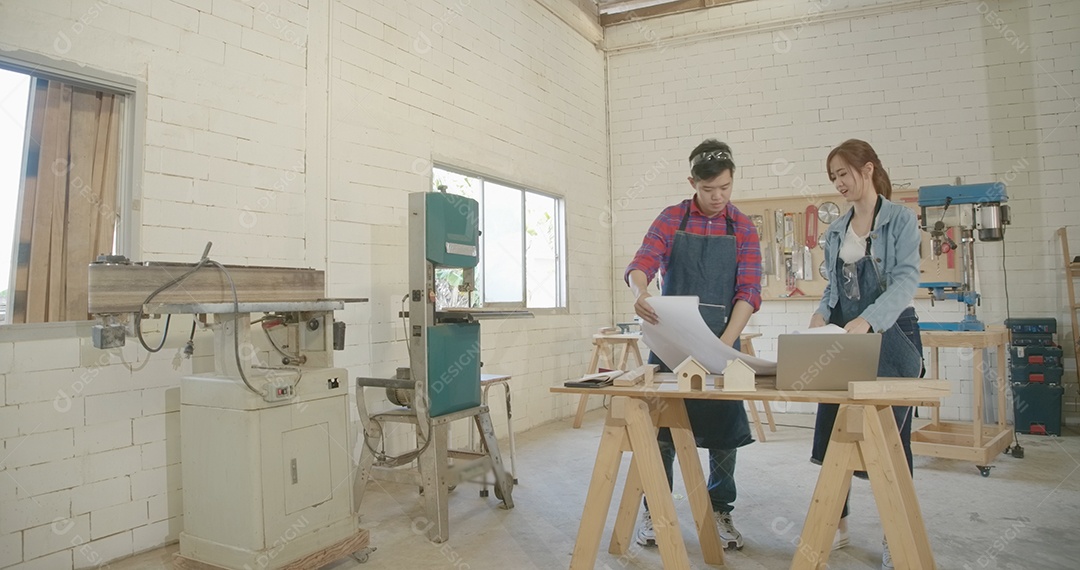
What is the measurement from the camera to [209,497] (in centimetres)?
237

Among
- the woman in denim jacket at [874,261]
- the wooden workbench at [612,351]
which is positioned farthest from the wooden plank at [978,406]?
the woman in denim jacket at [874,261]

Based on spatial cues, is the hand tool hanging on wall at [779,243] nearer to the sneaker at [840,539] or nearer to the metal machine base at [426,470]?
the sneaker at [840,539]

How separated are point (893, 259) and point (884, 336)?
0.27 m

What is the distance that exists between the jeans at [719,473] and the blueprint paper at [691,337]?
613mm

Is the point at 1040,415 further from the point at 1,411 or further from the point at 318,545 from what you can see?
the point at 1,411

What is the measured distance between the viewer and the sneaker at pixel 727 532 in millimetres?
2650

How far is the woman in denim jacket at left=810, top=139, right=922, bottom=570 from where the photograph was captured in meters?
2.24

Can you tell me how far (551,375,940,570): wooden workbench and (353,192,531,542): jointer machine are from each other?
83cm

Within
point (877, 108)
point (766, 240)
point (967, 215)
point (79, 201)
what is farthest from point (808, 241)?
point (79, 201)

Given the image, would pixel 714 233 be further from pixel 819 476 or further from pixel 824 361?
pixel 819 476

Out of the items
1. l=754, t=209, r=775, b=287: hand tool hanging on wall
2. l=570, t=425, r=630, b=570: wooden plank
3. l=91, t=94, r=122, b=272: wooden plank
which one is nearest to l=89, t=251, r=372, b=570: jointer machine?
l=91, t=94, r=122, b=272: wooden plank

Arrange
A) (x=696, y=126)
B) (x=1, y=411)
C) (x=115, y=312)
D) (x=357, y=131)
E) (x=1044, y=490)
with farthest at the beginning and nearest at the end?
(x=696, y=126) < (x=357, y=131) < (x=1044, y=490) < (x=1, y=411) < (x=115, y=312)

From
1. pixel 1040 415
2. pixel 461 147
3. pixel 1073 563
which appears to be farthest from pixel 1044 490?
pixel 461 147

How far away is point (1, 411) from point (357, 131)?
7.11 feet
